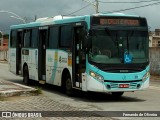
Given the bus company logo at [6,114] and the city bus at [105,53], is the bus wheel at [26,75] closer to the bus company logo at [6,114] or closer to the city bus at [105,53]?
the city bus at [105,53]

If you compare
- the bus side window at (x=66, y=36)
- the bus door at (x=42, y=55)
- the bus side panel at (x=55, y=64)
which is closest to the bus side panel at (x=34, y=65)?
the bus door at (x=42, y=55)

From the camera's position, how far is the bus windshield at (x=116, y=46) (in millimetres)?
14930

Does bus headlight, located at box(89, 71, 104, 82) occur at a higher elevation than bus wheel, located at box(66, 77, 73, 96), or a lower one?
higher

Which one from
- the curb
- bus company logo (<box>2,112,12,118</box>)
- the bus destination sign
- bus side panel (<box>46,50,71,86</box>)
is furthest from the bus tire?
bus company logo (<box>2,112,12,118</box>)

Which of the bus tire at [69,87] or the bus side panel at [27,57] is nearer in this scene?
the bus tire at [69,87]

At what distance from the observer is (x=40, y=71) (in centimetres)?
1978

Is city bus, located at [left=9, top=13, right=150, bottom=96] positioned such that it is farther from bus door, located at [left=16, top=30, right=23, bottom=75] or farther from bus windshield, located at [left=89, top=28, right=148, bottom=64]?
bus door, located at [left=16, top=30, right=23, bottom=75]

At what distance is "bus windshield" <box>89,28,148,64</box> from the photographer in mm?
14930

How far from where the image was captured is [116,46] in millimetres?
15094

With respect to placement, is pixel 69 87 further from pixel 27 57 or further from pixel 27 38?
pixel 27 38

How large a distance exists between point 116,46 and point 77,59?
1580 millimetres

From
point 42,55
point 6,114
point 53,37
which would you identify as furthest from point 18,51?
point 6,114

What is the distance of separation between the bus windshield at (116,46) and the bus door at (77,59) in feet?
2.06

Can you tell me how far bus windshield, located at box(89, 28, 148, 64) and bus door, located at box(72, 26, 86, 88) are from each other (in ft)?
2.06
